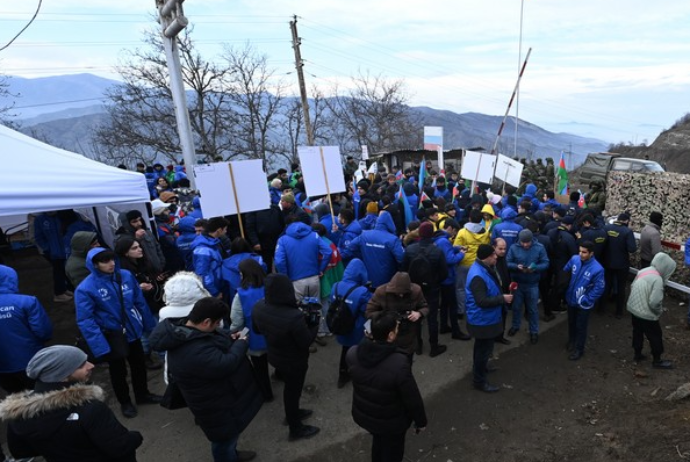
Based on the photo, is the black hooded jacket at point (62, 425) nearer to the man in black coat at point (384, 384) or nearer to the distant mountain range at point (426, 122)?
the man in black coat at point (384, 384)

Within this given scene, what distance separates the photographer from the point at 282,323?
3.71 m

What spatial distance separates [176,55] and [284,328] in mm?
8700

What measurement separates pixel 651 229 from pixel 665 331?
1761 millimetres

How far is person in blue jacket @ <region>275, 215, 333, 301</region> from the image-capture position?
552cm

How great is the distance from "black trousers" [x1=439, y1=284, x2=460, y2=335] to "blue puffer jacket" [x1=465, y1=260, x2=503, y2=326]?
1.25m

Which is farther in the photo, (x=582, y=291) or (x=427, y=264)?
(x=582, y=291)

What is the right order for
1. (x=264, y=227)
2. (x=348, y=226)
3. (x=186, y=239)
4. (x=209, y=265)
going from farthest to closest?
(x=264, y=227)
(x=348, y=226)
(x=186, y=239)
(x=209, y=265)

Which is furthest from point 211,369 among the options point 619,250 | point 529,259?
point 619,250

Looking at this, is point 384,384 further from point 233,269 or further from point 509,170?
point 509,170

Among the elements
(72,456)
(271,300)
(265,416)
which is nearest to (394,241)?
(271,300)

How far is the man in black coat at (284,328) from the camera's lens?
12.2ft

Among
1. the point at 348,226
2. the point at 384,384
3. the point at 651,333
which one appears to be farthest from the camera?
the point at 348,226

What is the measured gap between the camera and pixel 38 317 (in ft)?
13.6

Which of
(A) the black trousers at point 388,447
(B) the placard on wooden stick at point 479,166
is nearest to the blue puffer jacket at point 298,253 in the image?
(A) the black trousers at point 388,447
